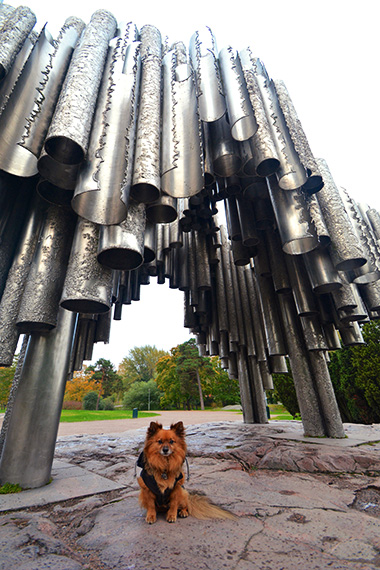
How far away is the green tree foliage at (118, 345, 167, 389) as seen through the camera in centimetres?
5425

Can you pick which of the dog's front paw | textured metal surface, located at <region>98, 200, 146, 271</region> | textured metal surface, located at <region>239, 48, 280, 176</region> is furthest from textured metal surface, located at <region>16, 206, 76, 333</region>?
textured metal surface, located at <region>239, 48, 280, 176</region>

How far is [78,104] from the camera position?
6.48ft

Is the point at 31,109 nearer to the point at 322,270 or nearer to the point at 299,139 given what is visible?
the point at 299,139

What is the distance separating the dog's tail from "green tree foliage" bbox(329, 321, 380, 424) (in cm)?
941

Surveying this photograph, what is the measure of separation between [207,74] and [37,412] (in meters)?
4.07

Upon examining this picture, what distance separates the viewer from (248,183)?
400 cm

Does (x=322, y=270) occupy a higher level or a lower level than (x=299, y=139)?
lower

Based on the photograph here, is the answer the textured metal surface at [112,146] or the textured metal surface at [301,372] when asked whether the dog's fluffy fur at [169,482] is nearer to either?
the textured metal surface at [112,146]

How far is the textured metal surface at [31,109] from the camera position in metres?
2.02

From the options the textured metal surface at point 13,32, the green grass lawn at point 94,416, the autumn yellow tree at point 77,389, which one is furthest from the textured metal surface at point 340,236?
the autumn yellow tree at point 77,389

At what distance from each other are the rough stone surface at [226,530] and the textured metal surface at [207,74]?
10.8 feet

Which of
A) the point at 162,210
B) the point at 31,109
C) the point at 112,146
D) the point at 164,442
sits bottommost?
the point at 164,442

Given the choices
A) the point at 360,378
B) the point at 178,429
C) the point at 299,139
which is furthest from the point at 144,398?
the point at 299,139

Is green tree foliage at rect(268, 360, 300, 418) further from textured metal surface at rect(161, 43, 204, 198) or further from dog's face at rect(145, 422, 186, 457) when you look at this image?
textured metal surface at rect(161, 43, 204, 198)
